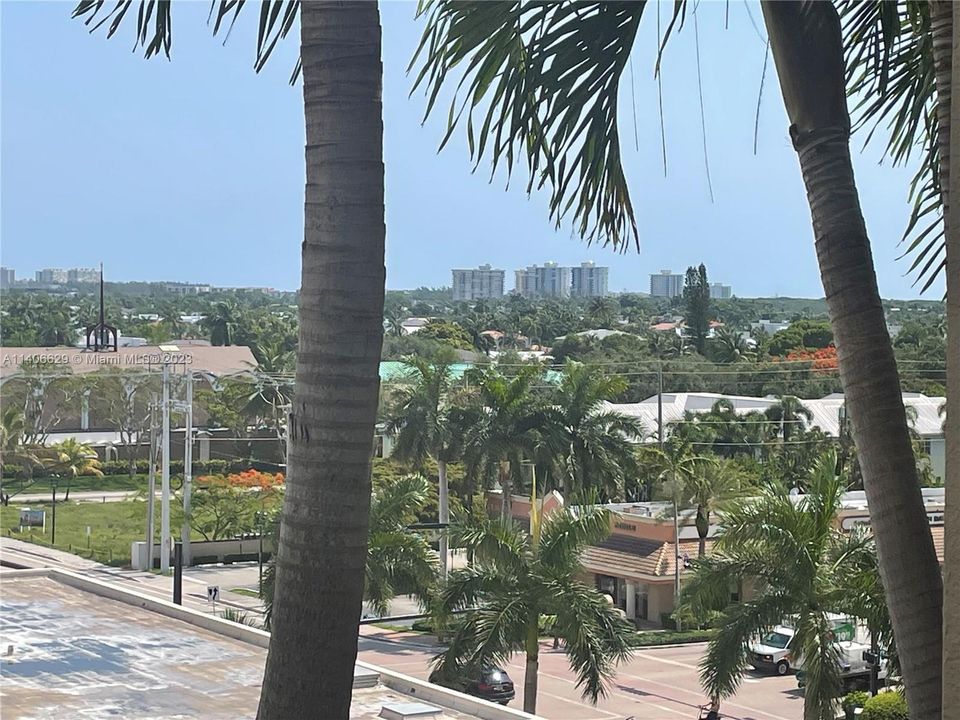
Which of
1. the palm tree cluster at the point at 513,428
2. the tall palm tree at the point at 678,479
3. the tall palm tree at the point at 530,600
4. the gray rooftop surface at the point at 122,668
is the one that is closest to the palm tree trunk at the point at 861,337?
the gray rooftop surface at the point at 122,668

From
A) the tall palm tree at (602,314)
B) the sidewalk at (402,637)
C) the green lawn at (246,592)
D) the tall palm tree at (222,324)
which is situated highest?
the tall palm tree at (602,314)

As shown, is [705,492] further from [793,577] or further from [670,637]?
[793,577]

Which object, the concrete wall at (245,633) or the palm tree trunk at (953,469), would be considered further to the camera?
the concrete wall at (245,633)

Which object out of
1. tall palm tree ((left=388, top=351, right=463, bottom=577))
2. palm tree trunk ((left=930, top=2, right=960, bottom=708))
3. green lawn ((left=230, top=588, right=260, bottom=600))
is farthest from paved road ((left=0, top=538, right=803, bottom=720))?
palm tree trunk ((left=930, top=2, right=960, bottom=708))

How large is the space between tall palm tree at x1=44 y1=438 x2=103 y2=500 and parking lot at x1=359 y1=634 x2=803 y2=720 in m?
29.7

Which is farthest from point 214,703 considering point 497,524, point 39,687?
point 497,524

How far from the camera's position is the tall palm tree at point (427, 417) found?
36906 mm

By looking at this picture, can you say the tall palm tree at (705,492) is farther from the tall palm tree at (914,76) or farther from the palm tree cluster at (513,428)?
the tall palm tree at (914,76)

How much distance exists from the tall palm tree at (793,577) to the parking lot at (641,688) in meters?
4.94

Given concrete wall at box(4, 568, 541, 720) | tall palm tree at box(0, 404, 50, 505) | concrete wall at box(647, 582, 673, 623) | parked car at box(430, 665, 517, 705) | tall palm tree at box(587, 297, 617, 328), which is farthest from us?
tall palm tree at box(587, 297, 617, 328)

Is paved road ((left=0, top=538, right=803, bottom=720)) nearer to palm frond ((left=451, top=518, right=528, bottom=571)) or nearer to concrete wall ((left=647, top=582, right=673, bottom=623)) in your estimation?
concrete wall ((left=647, top=582, right=673, bottom=623))

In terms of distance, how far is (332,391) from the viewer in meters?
2.97

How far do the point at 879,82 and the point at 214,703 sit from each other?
37.8ft

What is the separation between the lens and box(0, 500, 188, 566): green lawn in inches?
1615
